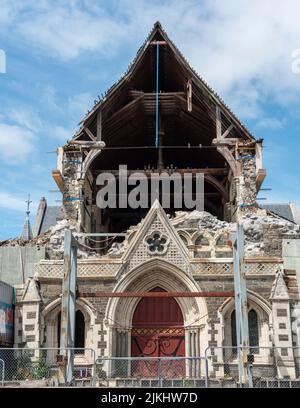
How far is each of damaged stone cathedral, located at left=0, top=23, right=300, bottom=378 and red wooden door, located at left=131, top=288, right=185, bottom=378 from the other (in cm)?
4

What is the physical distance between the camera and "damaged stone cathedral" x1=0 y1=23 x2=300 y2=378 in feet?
70.7

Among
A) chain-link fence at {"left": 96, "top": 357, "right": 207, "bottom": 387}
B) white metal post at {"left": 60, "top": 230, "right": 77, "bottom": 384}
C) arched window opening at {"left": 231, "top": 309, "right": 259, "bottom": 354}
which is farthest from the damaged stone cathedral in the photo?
chain-link fence at {"left": 96, "top": 357, "right": 207, "bottom": 387}

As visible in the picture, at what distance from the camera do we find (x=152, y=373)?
18109mm

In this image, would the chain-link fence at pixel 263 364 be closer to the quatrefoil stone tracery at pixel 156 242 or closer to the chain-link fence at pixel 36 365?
the quatrefoil stone tracery at pixel 156 242

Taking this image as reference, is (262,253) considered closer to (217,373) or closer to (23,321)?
(217,373)

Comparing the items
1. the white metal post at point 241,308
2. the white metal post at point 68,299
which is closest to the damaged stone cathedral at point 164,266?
the white metal post at point 68,299

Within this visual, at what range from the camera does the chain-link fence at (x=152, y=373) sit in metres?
16.4

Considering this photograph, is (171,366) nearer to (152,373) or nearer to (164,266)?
(152,373)

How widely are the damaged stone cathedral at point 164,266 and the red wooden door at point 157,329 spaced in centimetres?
4

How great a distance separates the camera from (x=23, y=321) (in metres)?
21.6

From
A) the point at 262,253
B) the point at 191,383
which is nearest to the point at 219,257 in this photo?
the point at 262,253

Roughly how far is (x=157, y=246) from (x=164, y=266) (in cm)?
83

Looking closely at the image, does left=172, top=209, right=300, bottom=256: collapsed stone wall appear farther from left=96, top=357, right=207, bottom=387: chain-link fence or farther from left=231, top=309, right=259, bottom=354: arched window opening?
left=96, top=357, right=207, bottom=387: chain-link fence

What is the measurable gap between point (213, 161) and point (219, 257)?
36.0 feet
